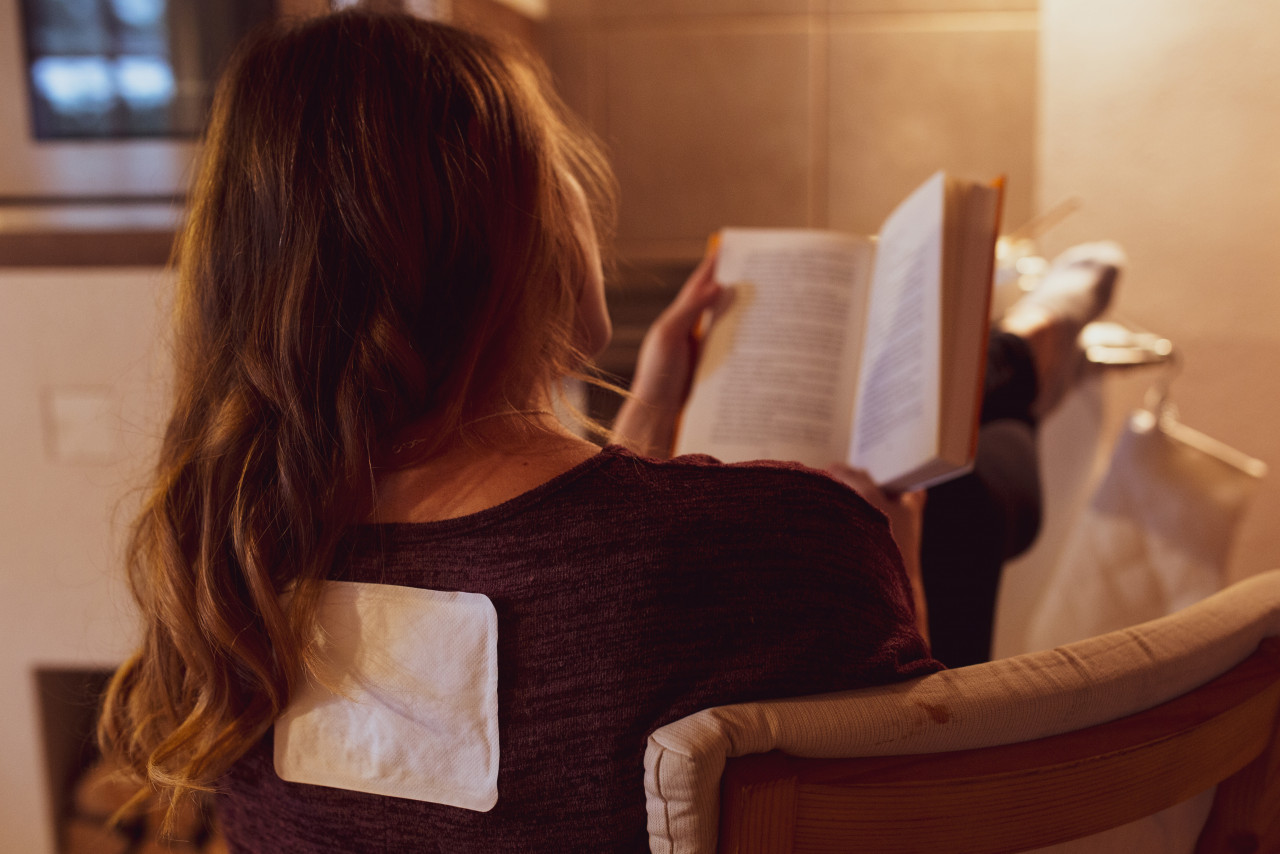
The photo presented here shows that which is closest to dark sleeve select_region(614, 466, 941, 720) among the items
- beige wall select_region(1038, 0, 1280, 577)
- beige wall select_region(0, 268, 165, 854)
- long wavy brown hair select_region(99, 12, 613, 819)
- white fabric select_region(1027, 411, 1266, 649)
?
long wavy brown hair select_region(99, 12, 613, 819)

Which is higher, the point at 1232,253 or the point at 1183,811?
the point at 1232,253

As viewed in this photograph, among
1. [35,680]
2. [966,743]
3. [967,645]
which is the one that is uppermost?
[966,743]

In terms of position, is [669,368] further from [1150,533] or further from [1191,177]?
[1191,177]

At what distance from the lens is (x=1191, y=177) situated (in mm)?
1228

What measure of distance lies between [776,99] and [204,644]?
107 cm

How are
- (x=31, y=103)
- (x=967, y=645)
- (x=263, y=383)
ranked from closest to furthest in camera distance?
(x=263, y=383) < (x=967, y=645) < (x=31, y=103)

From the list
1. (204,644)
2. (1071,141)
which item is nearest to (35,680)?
(204,644)

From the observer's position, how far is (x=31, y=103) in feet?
3.16

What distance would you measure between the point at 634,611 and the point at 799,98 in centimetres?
104

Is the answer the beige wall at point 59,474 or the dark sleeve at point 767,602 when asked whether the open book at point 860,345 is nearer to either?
the dark sleeve at point 767,602

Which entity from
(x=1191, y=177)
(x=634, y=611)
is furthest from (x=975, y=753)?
(x=1191, y=177)

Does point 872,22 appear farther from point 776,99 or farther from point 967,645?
point 967,645

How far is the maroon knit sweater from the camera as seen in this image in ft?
1.34

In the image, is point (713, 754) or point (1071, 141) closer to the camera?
point (713, 754)
